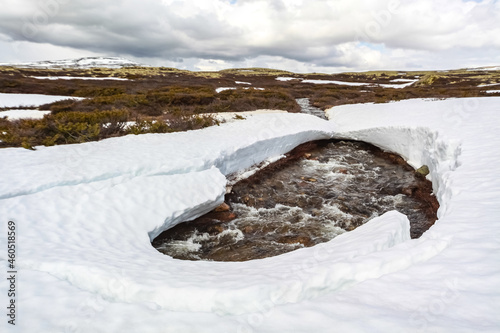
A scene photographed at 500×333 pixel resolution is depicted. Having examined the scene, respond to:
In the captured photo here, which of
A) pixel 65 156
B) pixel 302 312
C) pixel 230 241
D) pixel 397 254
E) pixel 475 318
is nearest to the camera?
pixel 475 318

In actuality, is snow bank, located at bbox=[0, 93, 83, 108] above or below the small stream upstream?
above

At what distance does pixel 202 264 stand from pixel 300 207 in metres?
4.35

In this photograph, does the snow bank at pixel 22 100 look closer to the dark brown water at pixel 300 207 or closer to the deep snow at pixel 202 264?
the deep snow at pixel 202 264

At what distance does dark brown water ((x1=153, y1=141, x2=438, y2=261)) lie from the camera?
6.32 meters

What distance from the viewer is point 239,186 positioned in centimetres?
927

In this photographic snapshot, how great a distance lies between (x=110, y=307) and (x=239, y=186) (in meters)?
6.47

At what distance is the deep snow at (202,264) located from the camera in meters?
2.61

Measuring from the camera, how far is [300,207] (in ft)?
26.7

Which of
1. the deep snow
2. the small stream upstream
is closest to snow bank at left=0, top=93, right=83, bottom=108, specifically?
the deep snow

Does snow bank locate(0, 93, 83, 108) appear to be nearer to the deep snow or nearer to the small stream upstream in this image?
the deep snow

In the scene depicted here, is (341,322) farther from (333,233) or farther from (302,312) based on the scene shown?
(333,233)

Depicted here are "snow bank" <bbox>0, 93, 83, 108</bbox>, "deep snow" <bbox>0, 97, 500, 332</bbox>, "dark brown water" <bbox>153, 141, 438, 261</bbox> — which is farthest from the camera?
"snow bank" <bbox>0, 93, 83, 108</bbox>

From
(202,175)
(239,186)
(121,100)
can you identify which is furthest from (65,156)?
(121,100)

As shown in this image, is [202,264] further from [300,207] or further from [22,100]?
[22,100]
